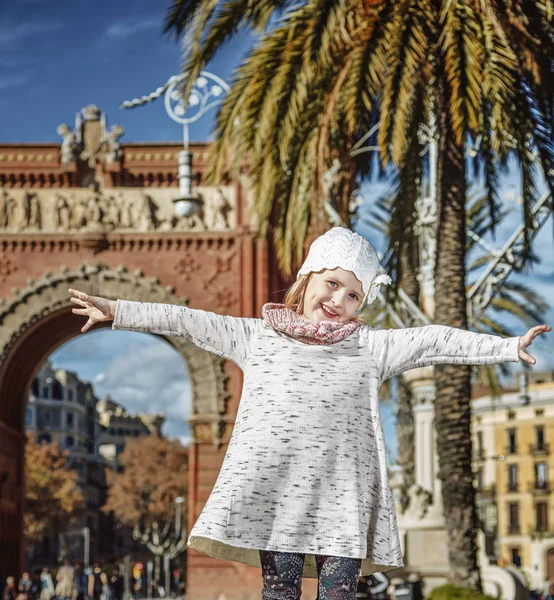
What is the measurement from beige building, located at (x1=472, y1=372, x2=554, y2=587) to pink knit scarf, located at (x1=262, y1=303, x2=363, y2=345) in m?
57.5

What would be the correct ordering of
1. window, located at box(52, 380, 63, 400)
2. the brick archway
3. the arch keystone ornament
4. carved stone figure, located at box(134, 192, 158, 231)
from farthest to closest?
window, located at box(52, 380, 63, 400), carved stone figure, located at box(134, 192, 158, 231), the arch keystone ornament, the brick archway

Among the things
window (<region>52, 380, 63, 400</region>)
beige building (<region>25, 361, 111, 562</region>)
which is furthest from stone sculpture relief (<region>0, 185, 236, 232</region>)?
window (<region>52, 380, 63, 400</region>)

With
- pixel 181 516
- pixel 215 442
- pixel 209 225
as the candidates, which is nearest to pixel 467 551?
pixel 215 442

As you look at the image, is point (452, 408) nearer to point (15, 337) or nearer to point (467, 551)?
point (467, 551)

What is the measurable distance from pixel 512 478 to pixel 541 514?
8.79ft

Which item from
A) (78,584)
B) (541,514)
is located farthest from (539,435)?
(78,584)

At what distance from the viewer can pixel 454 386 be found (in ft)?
39.3

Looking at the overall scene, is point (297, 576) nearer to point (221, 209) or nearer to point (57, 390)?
point (221, 209)

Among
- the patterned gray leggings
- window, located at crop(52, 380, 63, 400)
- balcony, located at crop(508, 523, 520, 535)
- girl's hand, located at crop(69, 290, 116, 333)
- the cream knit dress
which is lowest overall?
balcony, located at crop(508, 523, 520, 535)

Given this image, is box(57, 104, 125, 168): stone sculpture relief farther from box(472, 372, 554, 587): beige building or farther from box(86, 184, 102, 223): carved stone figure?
box(472, 372, 554, 587): beige building

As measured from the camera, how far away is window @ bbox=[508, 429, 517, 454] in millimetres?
64375

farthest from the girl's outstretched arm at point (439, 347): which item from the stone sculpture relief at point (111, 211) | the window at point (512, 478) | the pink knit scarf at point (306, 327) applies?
the window at point (512, 478)

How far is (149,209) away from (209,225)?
49.4 inches

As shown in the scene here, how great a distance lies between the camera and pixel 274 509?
14.0 ft
